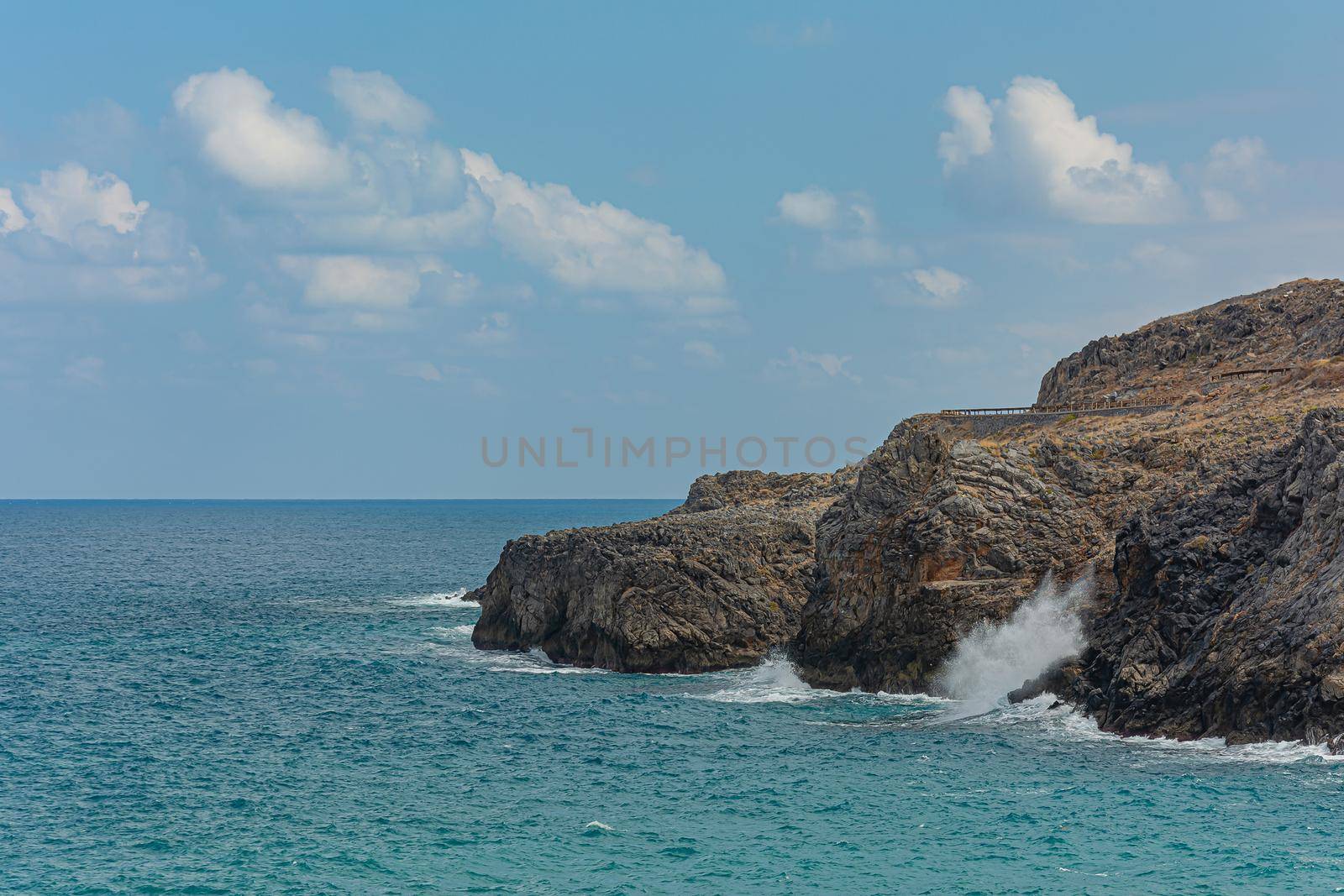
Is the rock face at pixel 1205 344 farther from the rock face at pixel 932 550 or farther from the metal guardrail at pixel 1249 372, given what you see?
the rock face at pixel 932 550

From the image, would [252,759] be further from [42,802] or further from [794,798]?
[794,798]

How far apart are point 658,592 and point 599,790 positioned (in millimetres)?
29277

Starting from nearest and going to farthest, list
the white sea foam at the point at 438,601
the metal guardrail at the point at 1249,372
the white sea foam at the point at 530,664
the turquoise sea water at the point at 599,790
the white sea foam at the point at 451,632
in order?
the turquoise sea water at the point at 599,790 < the white sea foam at the point at 530,664 < the metal guardrail at the point at 1249,372 < the white sea foam at the point at 451,632 < the white sea foam at the point at 438,601

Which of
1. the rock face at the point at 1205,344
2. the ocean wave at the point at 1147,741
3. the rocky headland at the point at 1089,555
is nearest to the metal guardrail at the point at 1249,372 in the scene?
the rocky headland at the point at 1089,555

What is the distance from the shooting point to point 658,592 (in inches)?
2894

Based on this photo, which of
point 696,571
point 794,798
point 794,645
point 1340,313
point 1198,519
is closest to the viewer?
point 794,798

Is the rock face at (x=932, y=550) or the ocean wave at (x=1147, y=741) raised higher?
the rock face at (x=932, y=550)

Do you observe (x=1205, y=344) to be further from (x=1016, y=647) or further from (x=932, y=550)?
(x=1016, y=647)

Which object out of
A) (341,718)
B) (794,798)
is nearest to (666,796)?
(794,798)

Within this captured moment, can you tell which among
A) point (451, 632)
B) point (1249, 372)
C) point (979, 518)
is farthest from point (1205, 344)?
point (451, 632)

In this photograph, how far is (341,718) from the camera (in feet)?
189

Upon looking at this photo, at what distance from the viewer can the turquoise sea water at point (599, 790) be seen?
35.2 meters

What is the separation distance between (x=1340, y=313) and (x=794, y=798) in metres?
63.3

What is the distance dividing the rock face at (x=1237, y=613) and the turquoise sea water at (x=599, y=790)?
176cm
